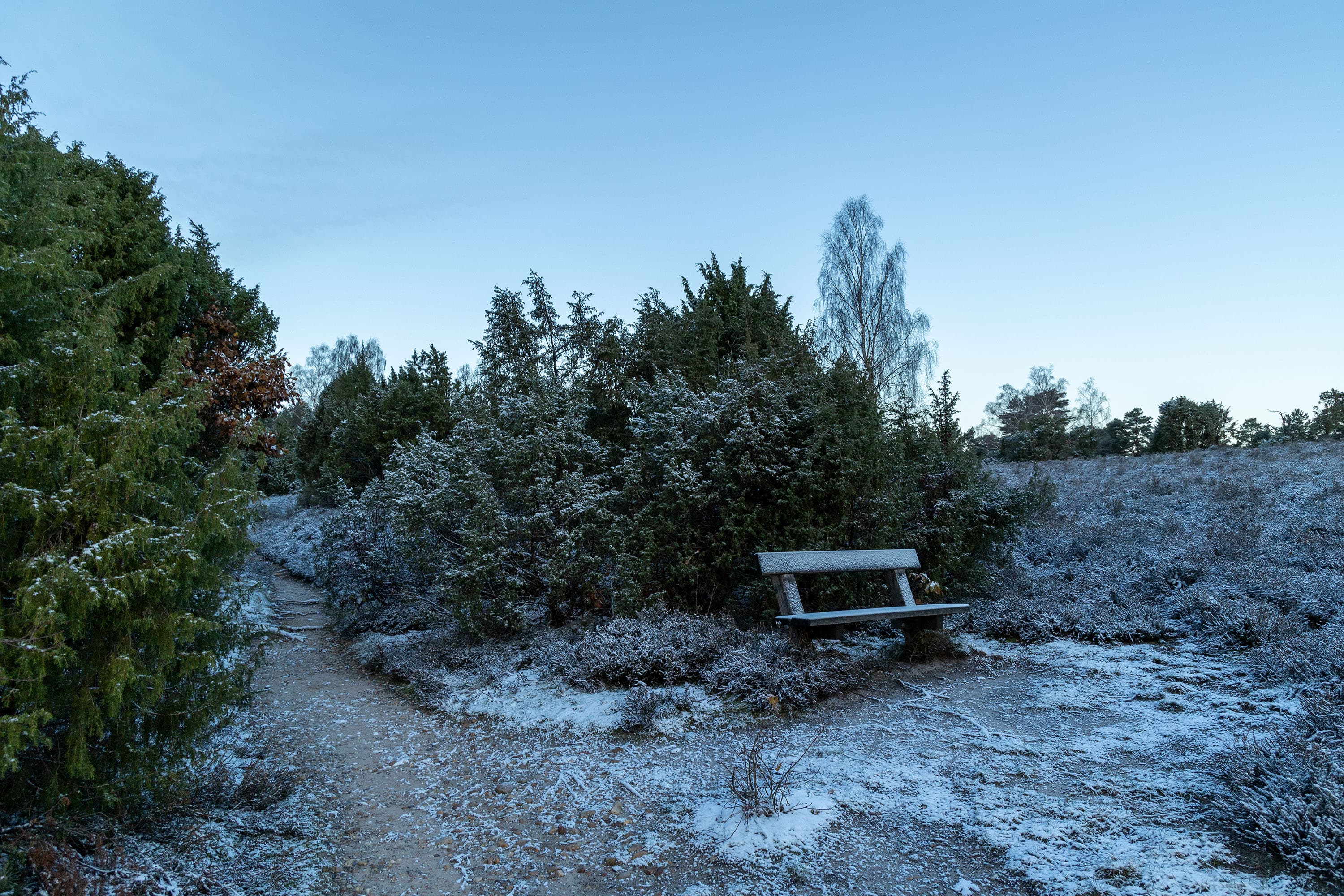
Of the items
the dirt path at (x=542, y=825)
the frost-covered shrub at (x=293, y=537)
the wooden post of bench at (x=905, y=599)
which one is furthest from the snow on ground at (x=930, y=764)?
the frost-covered shrub at (x=293, y=537)

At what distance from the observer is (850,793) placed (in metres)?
3.51

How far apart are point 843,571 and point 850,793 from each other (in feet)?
10.7

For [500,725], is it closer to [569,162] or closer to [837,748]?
[837,748]

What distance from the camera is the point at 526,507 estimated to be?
741 cm

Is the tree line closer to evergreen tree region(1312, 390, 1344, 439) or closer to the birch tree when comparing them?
evergreen tree region(1312, 390, 1344, 439)


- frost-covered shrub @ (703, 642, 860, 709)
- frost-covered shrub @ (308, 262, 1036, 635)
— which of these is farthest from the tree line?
frost-covered shrub @ (703, 642, 860, 709)

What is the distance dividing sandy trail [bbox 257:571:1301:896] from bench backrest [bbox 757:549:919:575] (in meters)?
1.10

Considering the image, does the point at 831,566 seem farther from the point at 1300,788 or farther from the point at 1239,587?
the point at 1239,587

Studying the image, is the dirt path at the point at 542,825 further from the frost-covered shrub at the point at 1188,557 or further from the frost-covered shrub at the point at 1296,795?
the frost-covered shrub at the point at 1188,557

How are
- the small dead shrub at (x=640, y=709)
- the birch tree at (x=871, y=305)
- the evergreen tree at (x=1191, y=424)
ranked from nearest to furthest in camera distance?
the small dead shrub at (x=640, y=709) → the evergreen tree at (x=1191, y=424) → the birch tree at (x=871, y=305)

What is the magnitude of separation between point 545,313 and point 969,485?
30.6 feet

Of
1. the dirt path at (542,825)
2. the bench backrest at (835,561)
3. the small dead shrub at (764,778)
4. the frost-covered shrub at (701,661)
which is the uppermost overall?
the bench backrest at (835,561)

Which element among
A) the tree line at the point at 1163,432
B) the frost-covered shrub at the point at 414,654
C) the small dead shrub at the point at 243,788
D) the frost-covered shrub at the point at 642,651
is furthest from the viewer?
the tree line at the point at 1163,432

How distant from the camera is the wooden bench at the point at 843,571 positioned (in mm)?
5527
